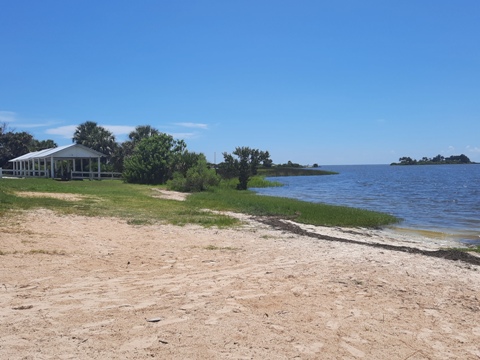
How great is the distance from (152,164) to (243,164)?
1015 centimetres

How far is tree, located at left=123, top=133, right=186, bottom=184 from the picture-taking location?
162 ft

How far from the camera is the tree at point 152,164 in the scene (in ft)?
162

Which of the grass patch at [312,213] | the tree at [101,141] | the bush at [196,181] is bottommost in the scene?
the grass patch at [312,213]

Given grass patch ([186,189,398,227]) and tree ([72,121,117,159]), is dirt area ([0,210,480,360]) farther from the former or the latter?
tree ([72,121,117,159])

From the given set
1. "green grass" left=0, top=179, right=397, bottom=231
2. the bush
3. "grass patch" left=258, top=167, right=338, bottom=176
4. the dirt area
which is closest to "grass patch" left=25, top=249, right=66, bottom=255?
the dirt area

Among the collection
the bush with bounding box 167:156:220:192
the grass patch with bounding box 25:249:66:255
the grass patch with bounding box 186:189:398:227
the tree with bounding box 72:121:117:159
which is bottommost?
the grass patch with bounding box 186:189:398:227

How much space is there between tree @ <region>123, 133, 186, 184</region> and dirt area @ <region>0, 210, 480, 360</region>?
37.5 metres

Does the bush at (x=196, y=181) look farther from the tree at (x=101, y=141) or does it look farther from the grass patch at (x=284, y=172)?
the grass patch at (x=284, y=172)

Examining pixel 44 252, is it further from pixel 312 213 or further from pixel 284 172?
pixel 284 172

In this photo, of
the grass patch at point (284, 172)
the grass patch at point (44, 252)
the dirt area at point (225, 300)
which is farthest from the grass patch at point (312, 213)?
the grass patch at point (284, 172)

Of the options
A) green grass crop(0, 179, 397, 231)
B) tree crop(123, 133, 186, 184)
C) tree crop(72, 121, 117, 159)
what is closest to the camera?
green grass crop(0, 179, 397, 231)

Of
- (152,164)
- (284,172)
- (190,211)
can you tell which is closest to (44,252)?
(190,211)

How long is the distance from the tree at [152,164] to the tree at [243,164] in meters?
5.79

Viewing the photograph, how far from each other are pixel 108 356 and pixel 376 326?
3532 mm
